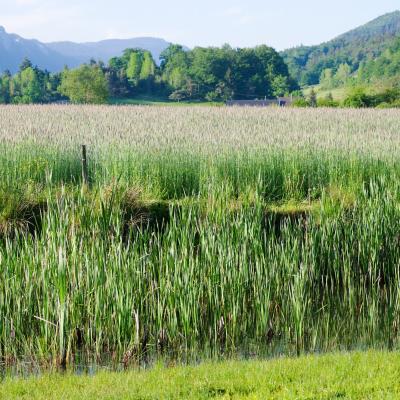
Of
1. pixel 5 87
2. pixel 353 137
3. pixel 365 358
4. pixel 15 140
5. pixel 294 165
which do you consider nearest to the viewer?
pixel 365 358

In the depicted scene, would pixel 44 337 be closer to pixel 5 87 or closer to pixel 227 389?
→ pixel 227 389

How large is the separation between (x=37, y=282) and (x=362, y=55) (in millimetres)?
144885

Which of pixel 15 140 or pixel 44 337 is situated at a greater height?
pixel 15 140

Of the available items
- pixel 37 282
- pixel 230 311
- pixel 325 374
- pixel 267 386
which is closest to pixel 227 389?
pixel 267 386

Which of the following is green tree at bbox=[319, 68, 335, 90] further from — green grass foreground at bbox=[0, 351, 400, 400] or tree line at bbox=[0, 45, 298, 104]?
green grass foreground at bbox=[0, 351, 400, 400]

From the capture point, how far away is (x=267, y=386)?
520 cm

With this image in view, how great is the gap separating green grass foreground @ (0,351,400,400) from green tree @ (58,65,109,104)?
53294 mm

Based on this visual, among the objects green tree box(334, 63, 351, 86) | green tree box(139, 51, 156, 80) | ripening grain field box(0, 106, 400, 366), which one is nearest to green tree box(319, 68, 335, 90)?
green tree box(334, 63, 351, 86)

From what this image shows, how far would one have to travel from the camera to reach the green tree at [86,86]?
5806 centimetres

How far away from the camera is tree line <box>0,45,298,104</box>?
7000 cm

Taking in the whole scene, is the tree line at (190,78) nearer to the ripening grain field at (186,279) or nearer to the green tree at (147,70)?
the green tree at (147,70)

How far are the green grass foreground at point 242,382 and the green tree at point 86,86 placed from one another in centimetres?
5329

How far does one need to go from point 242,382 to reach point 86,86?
2175 inches

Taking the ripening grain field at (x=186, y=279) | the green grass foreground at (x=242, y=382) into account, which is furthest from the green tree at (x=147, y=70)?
the green grass foreground at (x=242, y=382)
